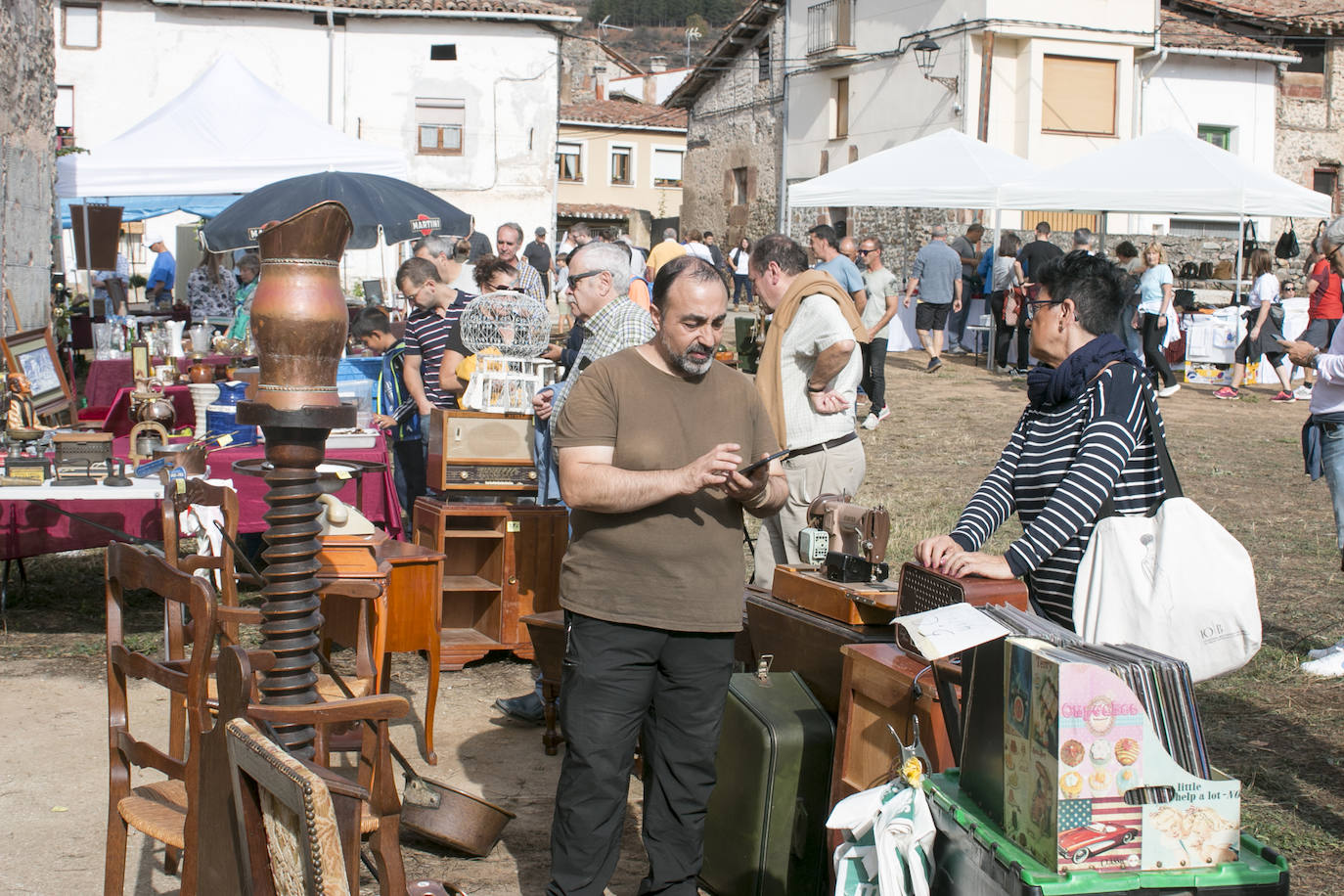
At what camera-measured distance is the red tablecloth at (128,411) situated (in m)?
7.73

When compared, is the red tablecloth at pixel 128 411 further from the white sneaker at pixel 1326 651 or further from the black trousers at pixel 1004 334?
the black trousers at pixel 1004 334

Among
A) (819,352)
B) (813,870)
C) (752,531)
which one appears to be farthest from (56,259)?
(813,870)

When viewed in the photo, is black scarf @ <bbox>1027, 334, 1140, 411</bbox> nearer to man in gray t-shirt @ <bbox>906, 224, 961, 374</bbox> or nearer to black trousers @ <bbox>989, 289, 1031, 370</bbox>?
man in gray t-shirt @ <bbox>906, 224, 961, 374</bbox>

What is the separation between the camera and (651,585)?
3037 mm

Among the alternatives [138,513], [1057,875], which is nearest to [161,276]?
[138,513]

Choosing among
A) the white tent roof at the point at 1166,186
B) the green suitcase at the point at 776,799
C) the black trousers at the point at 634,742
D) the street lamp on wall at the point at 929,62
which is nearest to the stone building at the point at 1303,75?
A: the street lamp on wall at the point at 929,62

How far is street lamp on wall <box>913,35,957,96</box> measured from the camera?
76.1 feet

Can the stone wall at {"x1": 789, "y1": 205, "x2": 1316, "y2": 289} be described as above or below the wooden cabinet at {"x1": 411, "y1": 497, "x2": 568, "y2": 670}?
above

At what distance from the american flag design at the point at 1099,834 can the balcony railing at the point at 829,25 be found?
25.9m

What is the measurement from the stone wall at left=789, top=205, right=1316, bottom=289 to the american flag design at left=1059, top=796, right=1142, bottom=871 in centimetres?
2075

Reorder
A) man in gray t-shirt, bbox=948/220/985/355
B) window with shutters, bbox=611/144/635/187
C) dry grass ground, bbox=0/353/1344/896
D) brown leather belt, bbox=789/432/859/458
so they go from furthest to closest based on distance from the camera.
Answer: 1. window with shutters, bbox=611/144/635/187
2. man in gray t-shirt, bbox=948/220/985/355
3. brown leather belt, bbox=789/432/859/458
4. dry grass ground, bbox=0/353/1344/896

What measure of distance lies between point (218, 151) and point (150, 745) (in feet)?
24.4

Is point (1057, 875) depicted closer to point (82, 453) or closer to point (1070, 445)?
point (1070, 445)

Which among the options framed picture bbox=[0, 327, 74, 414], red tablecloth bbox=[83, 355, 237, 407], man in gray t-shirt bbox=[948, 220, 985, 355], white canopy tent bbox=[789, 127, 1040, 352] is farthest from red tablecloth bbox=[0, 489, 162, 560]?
man in gray t-shirt bbox=[948, 220, 985, 355]
